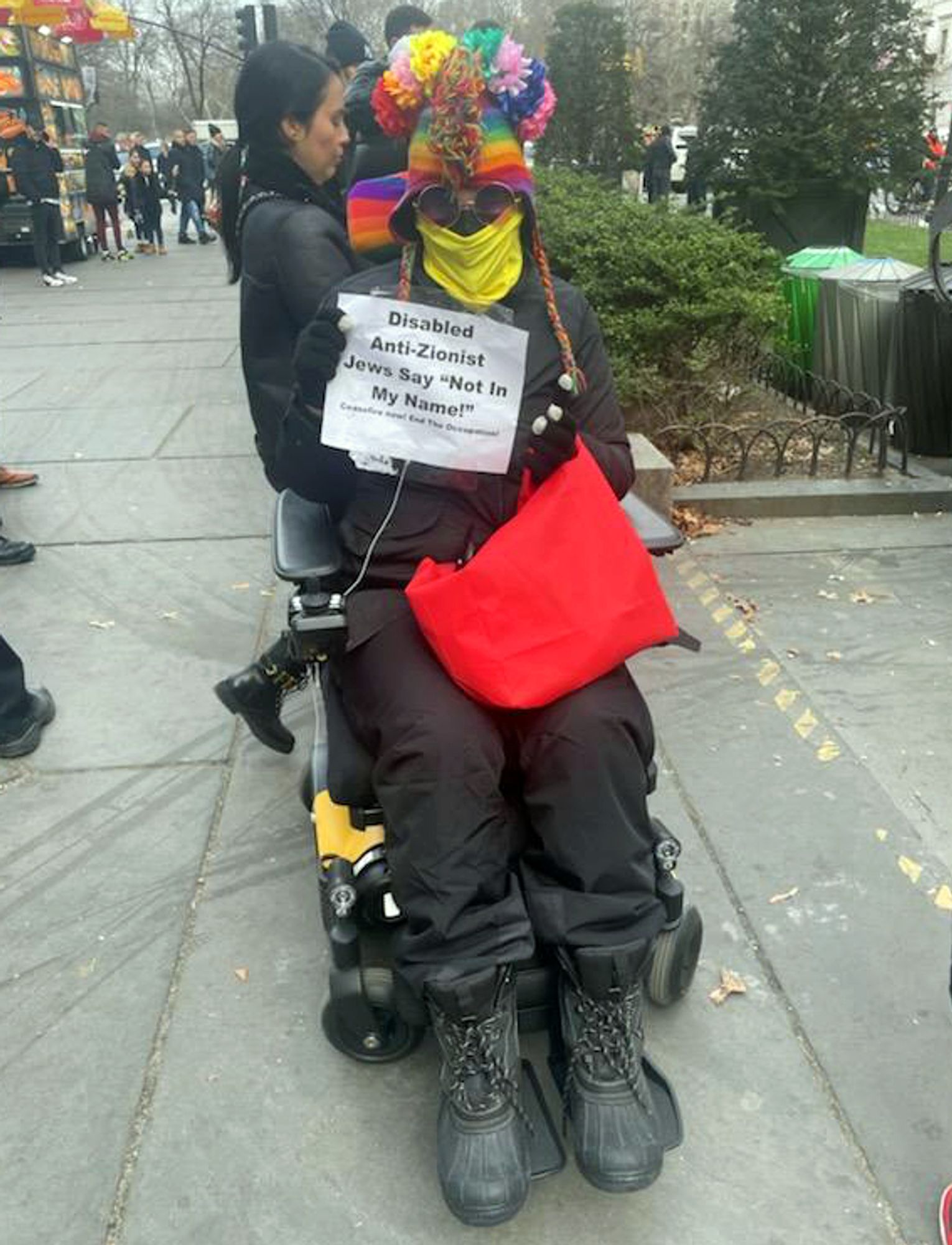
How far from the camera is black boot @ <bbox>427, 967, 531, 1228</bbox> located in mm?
1942

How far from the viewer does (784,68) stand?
938cm

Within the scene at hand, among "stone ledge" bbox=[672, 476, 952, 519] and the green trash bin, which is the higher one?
the green trash bin

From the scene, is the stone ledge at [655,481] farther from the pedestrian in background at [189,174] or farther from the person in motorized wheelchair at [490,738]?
the pedestrian in background at [189,174]

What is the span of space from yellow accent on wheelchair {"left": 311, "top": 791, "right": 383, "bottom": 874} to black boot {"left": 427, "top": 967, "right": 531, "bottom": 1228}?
379 mm

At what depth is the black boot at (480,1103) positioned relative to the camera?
76.5 inches

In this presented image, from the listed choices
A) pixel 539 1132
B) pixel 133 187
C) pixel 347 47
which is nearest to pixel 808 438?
pixel 347 47

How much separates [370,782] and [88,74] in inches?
1292

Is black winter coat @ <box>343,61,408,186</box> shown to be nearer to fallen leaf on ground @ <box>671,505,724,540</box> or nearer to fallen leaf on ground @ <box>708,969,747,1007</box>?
fallen leaf on ground @ <box>671,505,724,540</box>

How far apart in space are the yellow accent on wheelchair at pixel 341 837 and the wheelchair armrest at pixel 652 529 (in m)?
0.87

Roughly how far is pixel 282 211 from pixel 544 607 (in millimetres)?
1390

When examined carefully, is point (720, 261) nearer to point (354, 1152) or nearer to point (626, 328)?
point (626, 328)

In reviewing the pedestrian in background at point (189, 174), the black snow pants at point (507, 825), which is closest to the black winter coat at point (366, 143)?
the black snow pants at point (507, 825)

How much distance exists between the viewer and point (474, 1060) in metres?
2.04

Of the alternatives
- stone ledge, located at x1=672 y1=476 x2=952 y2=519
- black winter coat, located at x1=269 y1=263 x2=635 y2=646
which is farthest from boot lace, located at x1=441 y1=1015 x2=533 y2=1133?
stone ledge, located at x1=672 y1=476 x2=952 y2=519
